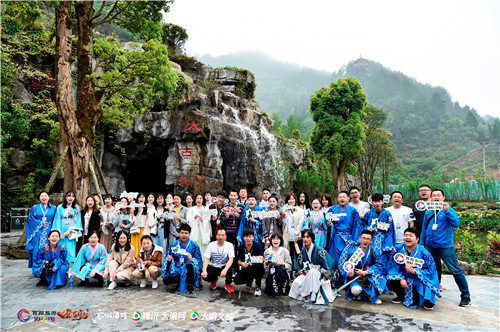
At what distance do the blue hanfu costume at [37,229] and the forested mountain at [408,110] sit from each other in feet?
169

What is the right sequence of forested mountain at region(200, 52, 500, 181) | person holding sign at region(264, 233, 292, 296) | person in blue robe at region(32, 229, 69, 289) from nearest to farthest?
person holding sign at region(264, 233, 292, 296) < person in blue robe at region(32, 229, 69, 289) < forested mountain at region(200, 52, 500, 181)

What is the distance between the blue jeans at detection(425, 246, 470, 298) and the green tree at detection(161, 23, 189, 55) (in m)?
20.5

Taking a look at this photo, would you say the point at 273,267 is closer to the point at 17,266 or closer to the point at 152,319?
the point at 152,319

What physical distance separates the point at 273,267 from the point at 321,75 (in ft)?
390

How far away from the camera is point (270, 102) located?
310ft

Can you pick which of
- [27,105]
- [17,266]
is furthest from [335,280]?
[27,105]

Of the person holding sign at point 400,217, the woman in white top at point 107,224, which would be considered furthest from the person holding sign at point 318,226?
the woman in white top at point 107,224

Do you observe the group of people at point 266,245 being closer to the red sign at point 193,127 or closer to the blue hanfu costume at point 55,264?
the blue hanfu costume at point 55,264

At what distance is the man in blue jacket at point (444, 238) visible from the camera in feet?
14.8

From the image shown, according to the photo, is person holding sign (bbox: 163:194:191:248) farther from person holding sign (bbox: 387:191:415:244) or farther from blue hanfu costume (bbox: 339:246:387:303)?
person holding sign (bbox: 387:191:415:244)

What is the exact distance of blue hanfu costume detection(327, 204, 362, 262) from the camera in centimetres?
526

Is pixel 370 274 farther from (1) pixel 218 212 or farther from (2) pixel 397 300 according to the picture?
(1) pixel 218 212

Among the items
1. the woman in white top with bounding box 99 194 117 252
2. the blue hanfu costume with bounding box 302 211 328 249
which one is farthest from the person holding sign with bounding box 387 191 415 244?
the woman in white top with bounding box 99 194 117 252

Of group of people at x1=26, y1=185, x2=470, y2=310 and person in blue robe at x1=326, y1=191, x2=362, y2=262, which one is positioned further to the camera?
person in blue robe at x1=326, y1=191, x2=362, y2=262
